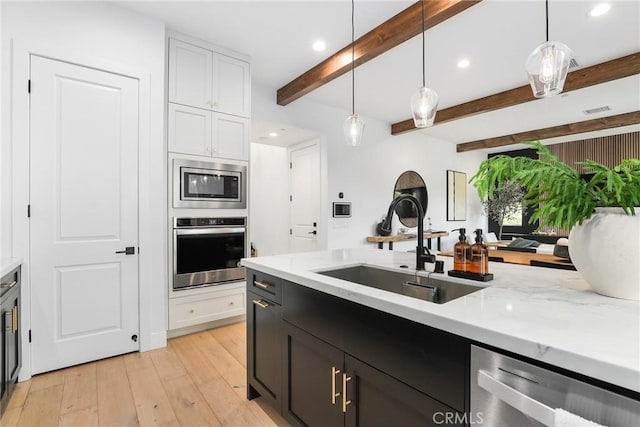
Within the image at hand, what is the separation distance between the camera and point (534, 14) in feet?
8.86

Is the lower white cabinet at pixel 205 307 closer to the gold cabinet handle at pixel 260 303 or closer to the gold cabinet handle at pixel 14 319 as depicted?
the gold cabinet handle at pixel 14 319

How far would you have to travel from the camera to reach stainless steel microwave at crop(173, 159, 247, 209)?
294cm

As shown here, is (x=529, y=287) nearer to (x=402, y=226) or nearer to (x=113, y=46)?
(x=113, y=46)

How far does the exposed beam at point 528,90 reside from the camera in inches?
136

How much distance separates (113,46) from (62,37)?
0.32 metres

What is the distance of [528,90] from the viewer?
13.6ft

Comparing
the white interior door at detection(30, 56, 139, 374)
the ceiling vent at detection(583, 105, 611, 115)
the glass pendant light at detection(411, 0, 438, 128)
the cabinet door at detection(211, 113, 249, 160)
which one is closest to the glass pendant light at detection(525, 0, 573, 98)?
the glass pendant light at detection(411, 0, 438, 128)

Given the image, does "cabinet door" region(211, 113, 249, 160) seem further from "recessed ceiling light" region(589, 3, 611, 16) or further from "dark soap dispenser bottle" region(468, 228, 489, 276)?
"recessed ceiling light" region(589, 3, 611, 16)

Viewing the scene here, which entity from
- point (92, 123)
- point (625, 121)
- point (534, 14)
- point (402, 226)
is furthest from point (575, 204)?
point (625, 121)

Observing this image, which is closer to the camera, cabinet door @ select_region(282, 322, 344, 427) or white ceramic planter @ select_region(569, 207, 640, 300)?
white ceramic planter @ select_region(569, 207, 640, 300)

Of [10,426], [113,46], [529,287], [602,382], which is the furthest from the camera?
[113,46]

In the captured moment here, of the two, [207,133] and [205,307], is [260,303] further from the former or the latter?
[207,133]

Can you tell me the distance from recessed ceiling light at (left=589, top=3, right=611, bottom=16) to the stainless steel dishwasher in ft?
11.0
